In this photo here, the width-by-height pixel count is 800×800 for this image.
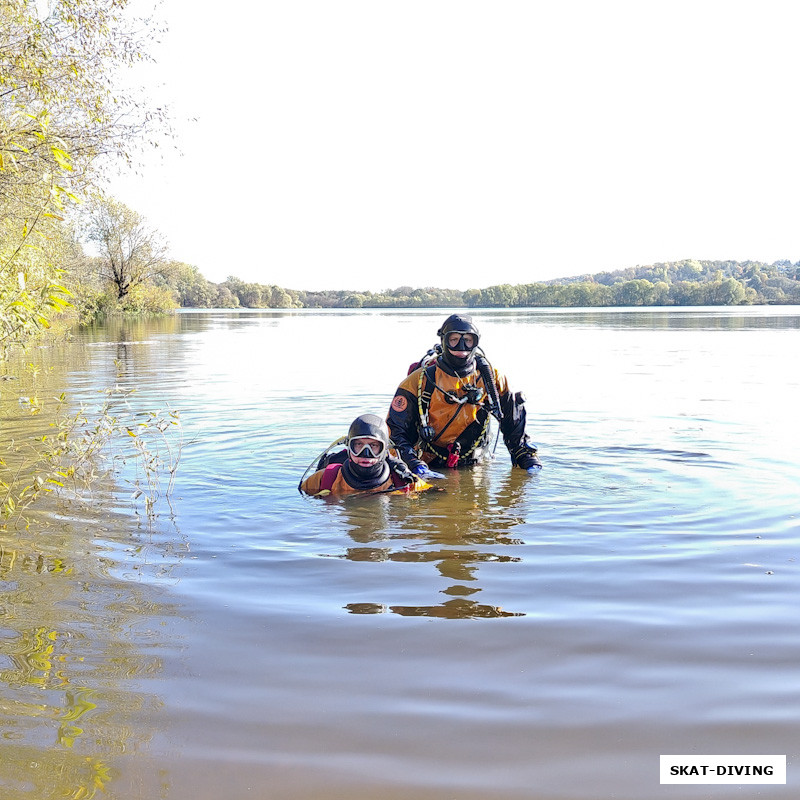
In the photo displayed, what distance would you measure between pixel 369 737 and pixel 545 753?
1.95ft

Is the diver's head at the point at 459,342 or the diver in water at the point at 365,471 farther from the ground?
the diver's head at the point at 459,342

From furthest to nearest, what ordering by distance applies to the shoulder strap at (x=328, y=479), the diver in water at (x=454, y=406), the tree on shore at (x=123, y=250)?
the tree on shore at (x=123, y=250) < the diver in water at (x=454, y=406) < the shoulder strap at (x=328, y=479)


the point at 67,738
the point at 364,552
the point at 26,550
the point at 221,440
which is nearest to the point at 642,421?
the point at 221,440

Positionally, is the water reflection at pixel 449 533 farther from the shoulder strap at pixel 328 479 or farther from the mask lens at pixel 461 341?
the mask lens at pixel 461 341

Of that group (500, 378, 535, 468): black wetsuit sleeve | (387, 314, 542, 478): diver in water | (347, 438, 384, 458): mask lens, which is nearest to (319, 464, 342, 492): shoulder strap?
(347, 438, 384, 458): mask lens

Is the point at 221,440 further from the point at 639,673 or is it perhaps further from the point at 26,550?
the point at 639,673

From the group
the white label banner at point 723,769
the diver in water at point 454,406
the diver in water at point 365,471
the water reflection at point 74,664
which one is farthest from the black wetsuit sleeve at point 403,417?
the white label banner at point 723,769

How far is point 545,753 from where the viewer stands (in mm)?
2473

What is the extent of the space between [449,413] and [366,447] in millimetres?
1589

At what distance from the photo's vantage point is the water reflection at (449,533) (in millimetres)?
3789

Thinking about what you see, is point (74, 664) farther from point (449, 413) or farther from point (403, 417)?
point (449, 413)

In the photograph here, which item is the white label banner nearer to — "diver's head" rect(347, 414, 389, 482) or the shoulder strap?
"diver's head" rect(347, 414, 389, 482)

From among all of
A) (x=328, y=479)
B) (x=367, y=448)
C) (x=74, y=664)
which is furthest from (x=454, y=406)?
(x=74, y=664)

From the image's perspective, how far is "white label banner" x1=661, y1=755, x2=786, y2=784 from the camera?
233cm
